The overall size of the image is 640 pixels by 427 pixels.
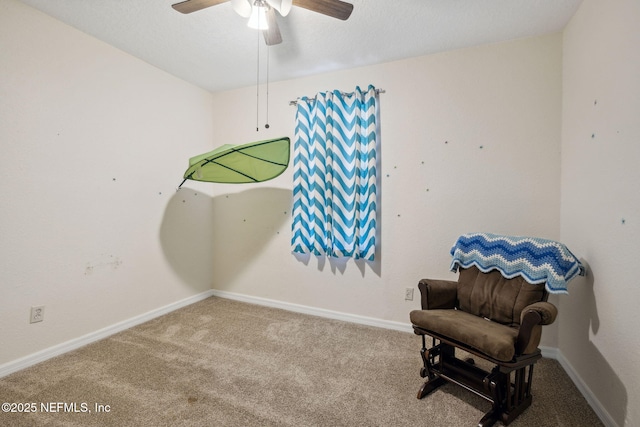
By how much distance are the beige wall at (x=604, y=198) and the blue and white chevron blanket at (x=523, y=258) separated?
0.16m

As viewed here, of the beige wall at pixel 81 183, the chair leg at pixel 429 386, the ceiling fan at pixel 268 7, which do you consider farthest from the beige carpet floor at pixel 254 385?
the ceiling fan at pixel 268 7

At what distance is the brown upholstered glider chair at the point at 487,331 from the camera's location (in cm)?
157

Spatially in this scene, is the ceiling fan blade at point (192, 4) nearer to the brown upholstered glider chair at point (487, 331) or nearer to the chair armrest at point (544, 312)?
the brown upholstered glider chair at point (487, 331)

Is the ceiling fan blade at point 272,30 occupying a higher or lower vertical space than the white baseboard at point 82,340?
higher

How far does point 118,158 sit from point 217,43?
4.32 ft

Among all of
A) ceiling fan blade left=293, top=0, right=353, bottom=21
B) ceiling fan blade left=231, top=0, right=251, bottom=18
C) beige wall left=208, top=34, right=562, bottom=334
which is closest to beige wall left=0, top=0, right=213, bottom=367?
beige wall left=208, top=34, right=562, bottom=334

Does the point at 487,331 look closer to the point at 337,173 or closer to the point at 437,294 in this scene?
the point at 437,294

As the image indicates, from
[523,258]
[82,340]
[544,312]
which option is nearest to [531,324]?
[544,312]

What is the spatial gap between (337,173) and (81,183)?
213 cm

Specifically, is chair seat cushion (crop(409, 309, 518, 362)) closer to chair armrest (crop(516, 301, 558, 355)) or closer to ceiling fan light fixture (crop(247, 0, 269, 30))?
chair armrest (crop(516, 301, 558, 355))

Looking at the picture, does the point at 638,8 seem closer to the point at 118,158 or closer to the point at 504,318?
the point at 504,318

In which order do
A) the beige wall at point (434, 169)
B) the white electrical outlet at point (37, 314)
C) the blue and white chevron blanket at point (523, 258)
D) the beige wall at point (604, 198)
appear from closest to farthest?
the beige wall at point (604, 198) → the blue and white chevron blanket at point (523, 258) → the white electrical outlet at point (37, 314) → the beige wall at point (434, 169)

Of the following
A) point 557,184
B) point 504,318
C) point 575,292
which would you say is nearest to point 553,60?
point 557,184

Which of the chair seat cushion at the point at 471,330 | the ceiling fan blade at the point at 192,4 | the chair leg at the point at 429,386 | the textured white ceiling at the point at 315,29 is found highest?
the textured white ceiling at the point at 315,29
